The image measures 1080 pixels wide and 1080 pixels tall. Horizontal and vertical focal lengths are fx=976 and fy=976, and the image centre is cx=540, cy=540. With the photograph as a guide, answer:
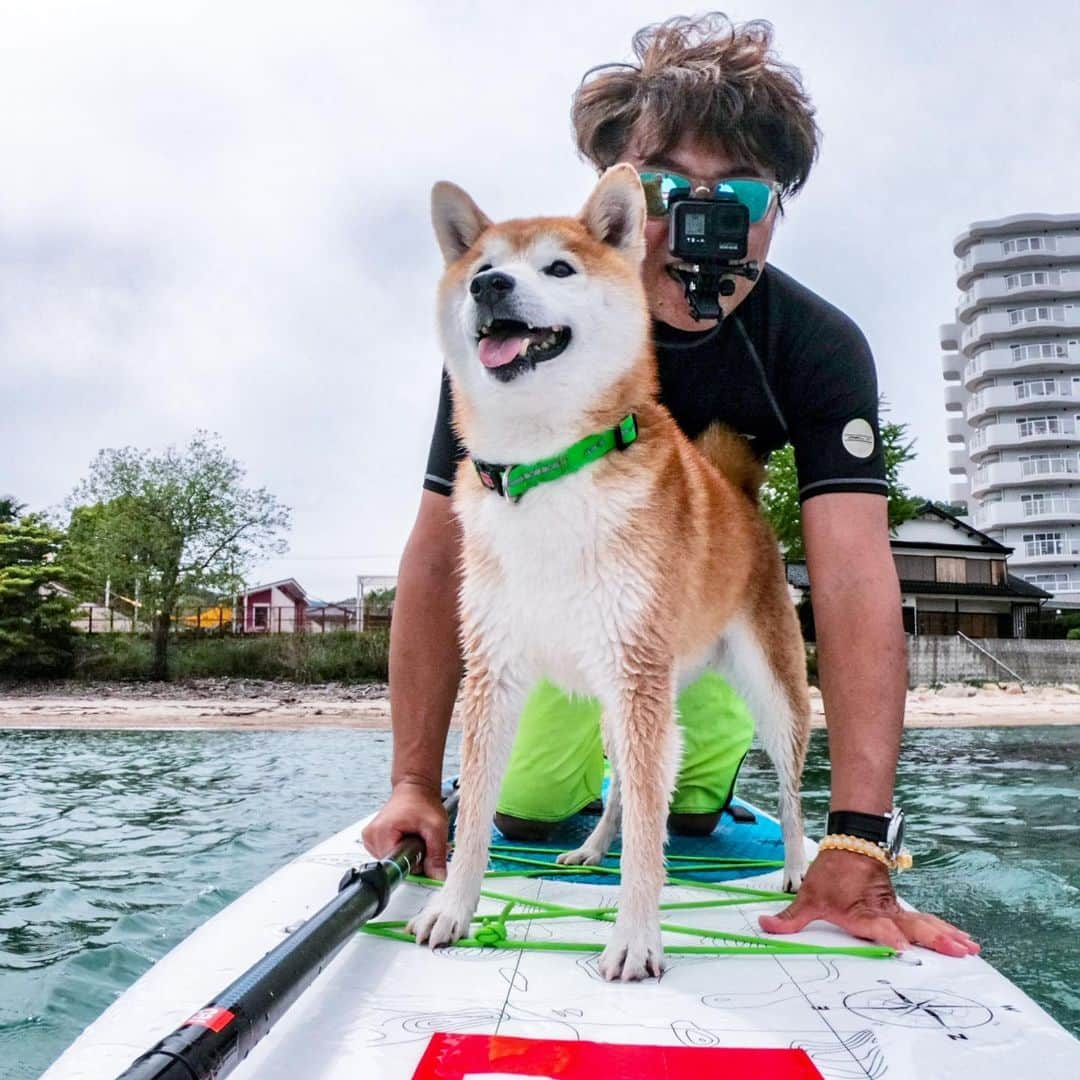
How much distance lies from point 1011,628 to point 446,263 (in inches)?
1751

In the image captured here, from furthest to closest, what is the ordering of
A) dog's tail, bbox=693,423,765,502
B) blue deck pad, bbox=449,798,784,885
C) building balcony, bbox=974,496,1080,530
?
building balcony, bbox=974,496,1080,530 → dog's tail, bbox=693,423,765,502 → blue deck pad, bbox=449,798,784,885

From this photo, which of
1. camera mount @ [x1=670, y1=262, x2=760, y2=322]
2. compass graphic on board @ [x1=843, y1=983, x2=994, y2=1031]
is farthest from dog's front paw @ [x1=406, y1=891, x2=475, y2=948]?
camera mount @ [x1=670, y1=262, x2=760, y2=322]

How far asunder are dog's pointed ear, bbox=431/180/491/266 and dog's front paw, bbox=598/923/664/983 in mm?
1685

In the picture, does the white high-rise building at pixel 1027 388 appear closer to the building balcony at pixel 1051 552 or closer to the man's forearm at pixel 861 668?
the building balcony at pixel 1051 552

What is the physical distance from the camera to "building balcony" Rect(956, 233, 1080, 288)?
68.9 metres

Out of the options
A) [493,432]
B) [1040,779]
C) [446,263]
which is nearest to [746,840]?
[493,432]

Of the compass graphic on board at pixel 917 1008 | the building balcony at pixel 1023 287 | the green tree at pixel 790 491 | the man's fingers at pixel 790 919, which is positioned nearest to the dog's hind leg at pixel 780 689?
the man's fingers at pixel 790 919

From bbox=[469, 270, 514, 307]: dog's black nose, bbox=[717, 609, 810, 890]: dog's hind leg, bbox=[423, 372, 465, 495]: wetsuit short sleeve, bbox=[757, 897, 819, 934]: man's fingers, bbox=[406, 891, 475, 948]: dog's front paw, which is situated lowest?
bbox=[757, 897, 819, 934]: man's fingers

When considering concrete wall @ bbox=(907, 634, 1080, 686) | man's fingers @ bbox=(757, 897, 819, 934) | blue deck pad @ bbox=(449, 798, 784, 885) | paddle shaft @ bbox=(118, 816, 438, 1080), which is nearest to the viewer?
paddle shaft @ bbox=(118, 816, 438, 1080)

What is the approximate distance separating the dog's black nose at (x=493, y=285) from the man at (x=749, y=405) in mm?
1108

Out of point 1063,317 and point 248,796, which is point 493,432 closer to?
point 248,796

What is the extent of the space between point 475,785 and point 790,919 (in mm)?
873

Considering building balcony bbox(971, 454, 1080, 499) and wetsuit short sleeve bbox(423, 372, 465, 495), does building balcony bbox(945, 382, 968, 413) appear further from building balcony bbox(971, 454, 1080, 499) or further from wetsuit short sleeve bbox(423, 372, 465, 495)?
wetsuit short sleeve bbox(423, 372, 465, 495)

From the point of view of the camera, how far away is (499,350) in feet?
7.16
